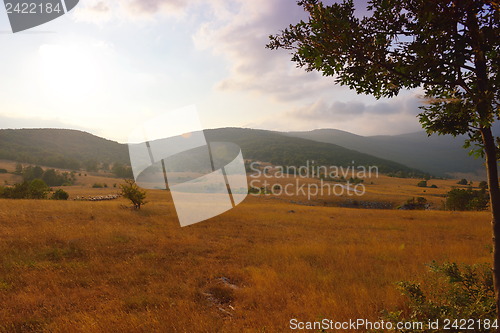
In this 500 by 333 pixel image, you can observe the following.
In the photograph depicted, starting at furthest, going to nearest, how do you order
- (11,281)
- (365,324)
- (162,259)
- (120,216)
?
1. (120,216)
2. (162,259)
3. (11,281)
4. (365,324)

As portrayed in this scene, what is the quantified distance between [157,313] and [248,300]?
2.33m

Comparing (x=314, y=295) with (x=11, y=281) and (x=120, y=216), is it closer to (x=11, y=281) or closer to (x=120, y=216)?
(x=11, y=281)

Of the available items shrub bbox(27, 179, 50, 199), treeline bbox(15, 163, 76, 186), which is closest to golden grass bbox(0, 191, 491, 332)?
shrub bbox(27, 179, 50, 199)

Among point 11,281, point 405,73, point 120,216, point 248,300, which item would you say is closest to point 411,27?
point 405,73

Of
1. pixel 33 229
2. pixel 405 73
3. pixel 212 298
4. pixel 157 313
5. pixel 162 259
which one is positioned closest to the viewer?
pixel 405 73

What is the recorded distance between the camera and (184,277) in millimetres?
8469

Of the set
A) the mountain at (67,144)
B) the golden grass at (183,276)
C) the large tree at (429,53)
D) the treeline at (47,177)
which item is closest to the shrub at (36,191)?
the golden grass at (183,276)

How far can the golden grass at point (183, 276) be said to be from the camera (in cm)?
560

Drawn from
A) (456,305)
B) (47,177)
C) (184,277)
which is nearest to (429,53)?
(456,305)

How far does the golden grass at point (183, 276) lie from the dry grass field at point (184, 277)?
0.04 m

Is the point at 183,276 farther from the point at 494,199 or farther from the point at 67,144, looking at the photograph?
the point at 67,144

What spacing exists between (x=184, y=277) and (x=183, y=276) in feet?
0.37

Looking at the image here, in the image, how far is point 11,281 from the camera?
7.56 meters

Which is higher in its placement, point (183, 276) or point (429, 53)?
point (429, 53)
